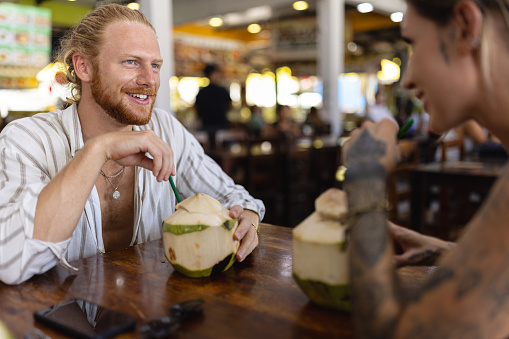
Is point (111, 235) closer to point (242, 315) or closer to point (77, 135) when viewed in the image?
point (77, 135)

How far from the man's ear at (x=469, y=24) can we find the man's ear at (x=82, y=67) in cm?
135

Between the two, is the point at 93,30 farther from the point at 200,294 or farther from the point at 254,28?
the point at 254,28

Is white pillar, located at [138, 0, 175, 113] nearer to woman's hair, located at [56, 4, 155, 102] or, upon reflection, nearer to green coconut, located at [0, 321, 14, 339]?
woman's hair, located at [56, 4, 155, 102]

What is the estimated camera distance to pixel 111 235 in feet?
5.41

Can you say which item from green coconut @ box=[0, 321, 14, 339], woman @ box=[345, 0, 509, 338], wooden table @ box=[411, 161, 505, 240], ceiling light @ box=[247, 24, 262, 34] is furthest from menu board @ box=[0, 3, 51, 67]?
ceiling light @ box=[247, 24, 262, 34]

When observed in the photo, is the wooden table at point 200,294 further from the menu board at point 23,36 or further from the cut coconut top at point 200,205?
the menu board at point 23,36

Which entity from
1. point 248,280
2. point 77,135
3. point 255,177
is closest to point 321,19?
point 255,177

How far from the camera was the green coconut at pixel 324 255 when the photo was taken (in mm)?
828

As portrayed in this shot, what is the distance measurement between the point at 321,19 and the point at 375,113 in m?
1.92

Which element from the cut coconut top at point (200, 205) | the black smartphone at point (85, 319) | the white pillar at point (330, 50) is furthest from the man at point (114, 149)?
the white pillar at point (330, 50)

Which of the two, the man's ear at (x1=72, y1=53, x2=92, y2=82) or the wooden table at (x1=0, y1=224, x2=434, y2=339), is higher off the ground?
the man's ear at (x1=72, y1=53, x2=92, y2=82)

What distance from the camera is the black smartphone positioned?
79 centimetres

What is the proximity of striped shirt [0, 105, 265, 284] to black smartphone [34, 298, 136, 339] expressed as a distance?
0.74ft

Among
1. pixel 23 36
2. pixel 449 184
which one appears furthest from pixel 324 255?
pixel 23 36
